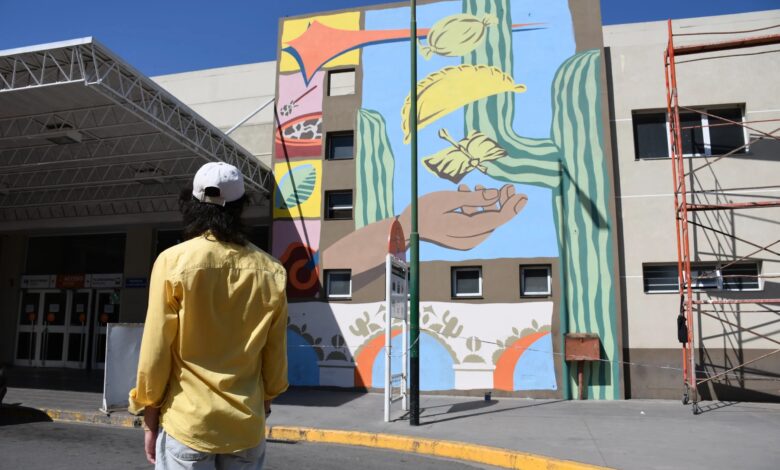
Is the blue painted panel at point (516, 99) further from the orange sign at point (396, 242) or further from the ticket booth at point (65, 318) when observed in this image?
the ticket booth at point (65, 318)

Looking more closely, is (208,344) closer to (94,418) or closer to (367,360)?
(94,418)

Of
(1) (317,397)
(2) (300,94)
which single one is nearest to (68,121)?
(2) (300,94)

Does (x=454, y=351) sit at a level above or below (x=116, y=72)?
below

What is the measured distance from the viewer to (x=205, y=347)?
2.16 meters

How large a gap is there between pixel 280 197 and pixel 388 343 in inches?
262

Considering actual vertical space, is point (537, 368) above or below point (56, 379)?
above

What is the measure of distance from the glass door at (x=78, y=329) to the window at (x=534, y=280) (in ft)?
42.5

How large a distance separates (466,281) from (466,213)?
5.08ft

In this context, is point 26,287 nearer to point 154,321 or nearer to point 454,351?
point 454,351

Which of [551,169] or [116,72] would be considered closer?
[116,72]

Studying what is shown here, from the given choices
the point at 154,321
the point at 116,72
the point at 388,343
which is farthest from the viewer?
the point at 116,72

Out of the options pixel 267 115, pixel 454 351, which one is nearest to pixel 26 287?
pixel 267 115

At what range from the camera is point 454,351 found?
1330cm

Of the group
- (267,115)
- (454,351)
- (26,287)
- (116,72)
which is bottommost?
(454,351)
